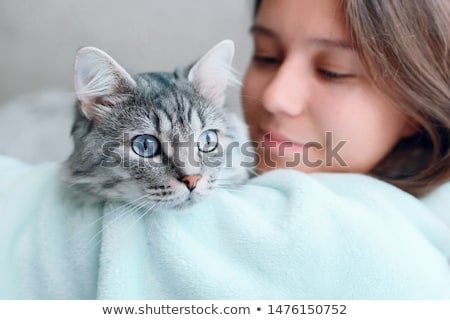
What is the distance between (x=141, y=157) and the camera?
2.26 feet

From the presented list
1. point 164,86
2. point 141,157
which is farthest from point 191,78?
point 141,157

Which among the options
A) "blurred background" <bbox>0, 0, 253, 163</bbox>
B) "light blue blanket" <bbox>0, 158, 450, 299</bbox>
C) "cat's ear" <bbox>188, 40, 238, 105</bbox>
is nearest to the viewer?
"light blue blanket" <bbox>0, 158, 450, 299</bbox>

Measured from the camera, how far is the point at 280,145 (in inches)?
33.0

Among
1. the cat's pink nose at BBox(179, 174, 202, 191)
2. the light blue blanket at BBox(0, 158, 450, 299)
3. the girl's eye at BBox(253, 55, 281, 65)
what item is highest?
the girl's eye at BBox(253, 55, 281, 65)

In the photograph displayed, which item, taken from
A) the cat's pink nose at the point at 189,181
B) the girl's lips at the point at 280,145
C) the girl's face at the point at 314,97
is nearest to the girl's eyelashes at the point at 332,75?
the girl's face at the point at 314,97

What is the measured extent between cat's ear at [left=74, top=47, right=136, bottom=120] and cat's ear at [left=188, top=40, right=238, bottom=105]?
11 cm

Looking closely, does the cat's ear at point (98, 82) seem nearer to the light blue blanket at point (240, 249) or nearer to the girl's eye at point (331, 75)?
the light blue blanket at point (240, 249)

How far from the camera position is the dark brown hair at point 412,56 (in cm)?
75

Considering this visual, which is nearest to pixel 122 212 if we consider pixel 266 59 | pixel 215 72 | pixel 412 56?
pixel 215 72

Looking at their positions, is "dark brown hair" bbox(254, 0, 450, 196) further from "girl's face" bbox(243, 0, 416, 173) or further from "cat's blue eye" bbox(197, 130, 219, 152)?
"cat's blue eye" bbox(197, 130, 219, 152)

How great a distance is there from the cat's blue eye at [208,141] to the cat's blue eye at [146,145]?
7 centimetres

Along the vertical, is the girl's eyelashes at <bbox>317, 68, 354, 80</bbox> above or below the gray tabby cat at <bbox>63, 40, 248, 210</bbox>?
above

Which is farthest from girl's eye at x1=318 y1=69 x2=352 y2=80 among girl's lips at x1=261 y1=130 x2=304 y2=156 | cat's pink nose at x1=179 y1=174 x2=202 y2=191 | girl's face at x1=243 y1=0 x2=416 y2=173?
cat's pink nose at x1=179 y1=174 x2=202 y2=191

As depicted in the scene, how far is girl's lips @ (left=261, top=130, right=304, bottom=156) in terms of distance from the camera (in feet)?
2.73
